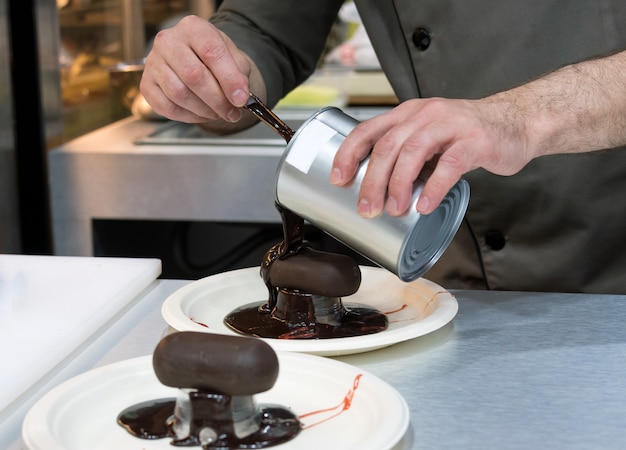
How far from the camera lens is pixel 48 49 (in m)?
2.31

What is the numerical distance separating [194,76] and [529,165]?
21.6 inches

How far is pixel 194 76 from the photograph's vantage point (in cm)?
129

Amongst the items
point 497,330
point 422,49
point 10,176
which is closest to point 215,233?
point 10,176

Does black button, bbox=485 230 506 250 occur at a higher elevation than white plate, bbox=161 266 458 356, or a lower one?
lower

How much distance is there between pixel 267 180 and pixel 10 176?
610 mm

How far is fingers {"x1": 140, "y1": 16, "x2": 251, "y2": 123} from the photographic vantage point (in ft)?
4.14

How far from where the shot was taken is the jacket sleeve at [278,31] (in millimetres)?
1677

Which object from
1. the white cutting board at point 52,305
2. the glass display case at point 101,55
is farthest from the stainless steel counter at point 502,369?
the glass display case at point 101,55

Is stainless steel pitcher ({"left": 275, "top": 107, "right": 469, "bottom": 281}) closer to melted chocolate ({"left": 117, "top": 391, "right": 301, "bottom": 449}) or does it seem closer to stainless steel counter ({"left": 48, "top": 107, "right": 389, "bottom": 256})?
melted chocolate ({"left": 117, "top": 391, "right": 301, "bottom": 449})

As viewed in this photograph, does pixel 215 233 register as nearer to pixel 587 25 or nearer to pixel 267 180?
pixel 267 180

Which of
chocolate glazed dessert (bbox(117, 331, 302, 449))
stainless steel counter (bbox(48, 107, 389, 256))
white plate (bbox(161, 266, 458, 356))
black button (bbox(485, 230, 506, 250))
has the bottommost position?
stainless steel counter (bbox(48, 107, 389, 256))

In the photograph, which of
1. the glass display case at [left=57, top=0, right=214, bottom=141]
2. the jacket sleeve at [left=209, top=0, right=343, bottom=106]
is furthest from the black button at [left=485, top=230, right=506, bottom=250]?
the glass display case at [left=57, top=0, right=214, bottom=141]

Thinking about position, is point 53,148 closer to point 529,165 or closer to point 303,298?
point 529,165

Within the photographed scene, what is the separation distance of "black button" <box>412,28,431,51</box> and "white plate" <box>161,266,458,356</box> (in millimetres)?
439
